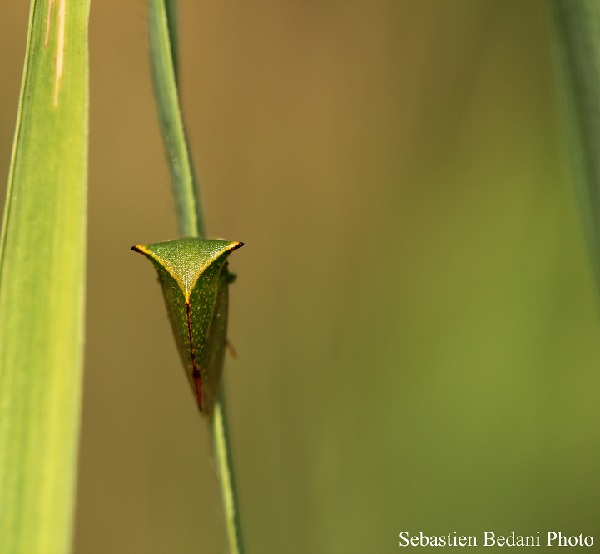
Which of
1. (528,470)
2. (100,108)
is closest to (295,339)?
(528,470)

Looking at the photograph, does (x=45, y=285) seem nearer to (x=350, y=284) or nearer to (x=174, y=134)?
(x=174, y=134)

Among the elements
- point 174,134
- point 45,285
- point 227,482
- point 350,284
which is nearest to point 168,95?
point 174,134

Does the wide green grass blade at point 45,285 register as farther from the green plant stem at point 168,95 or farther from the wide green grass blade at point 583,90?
the wide green grass blade at point 583,90

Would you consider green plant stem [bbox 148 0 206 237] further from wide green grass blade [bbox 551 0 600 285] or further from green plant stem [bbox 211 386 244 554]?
wide green grass blade [bbox 551 0 600 285]

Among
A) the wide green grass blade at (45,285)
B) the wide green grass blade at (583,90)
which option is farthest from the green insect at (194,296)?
the wide green grass blade at (583,90)

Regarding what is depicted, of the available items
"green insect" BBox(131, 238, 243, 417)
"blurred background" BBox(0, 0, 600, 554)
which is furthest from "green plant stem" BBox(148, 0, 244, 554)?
"blurred background" BBox(0, 0, 600, 554)

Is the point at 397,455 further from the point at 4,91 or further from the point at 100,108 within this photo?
the point at 4,91
